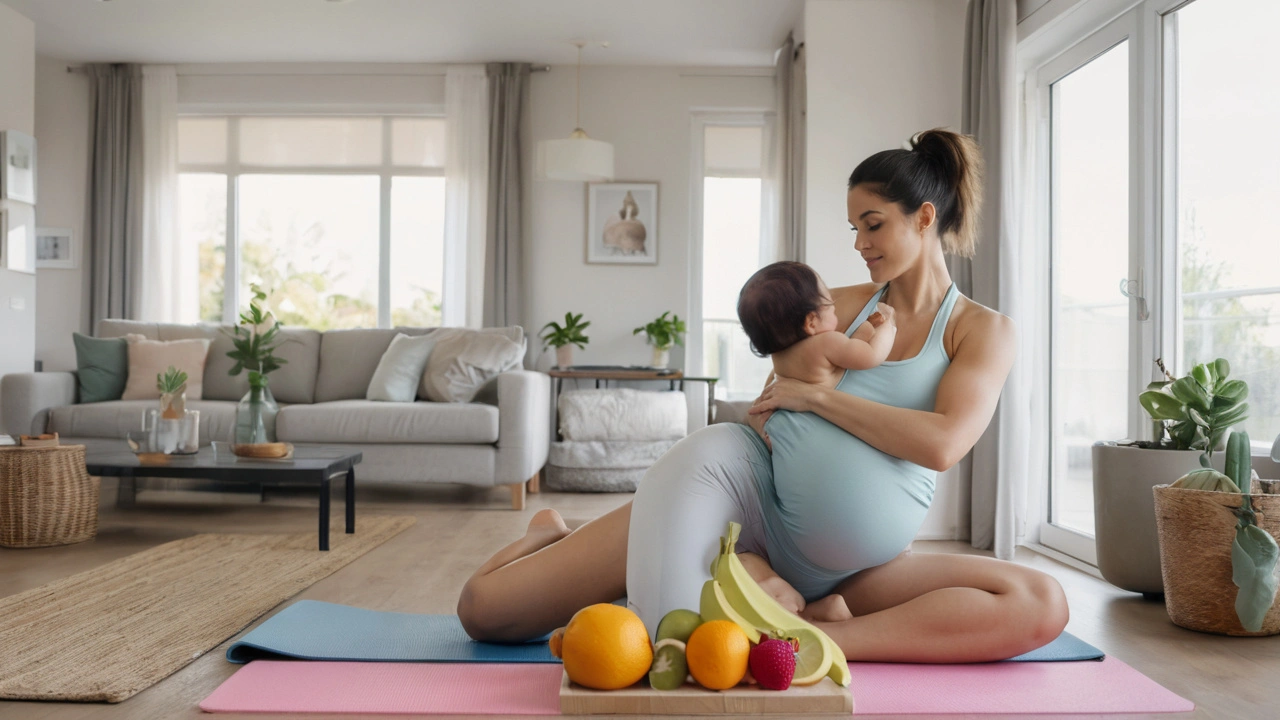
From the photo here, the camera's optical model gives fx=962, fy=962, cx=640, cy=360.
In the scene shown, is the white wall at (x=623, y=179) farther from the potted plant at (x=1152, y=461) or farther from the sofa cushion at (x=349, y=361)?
the potted plant at (x=1152, y=461)

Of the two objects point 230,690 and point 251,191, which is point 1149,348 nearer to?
point 230,690

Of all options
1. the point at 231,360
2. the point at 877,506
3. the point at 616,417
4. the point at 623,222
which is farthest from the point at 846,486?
the point at 623,222

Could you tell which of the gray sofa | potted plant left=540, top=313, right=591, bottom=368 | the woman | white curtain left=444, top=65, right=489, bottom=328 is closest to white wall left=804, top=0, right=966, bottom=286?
the gray sofa

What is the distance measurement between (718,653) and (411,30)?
521cm

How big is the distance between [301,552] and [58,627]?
110cm

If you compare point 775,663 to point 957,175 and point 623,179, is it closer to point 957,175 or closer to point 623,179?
point 957,175

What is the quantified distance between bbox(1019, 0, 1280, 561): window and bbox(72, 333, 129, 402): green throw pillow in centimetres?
452

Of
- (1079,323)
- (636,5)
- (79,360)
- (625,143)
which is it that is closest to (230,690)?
(1079,323)

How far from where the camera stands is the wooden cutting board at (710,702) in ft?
5.14

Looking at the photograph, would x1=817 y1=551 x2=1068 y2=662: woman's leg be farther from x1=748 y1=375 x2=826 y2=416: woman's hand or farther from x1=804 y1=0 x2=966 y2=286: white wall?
x1=804 y1=0 x2=966 y2=286: white wall

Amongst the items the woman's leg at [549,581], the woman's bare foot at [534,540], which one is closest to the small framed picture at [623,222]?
the woman's bare foot at [534,540]

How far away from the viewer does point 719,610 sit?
157 centimetres

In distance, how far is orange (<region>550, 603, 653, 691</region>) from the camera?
5.14 feet

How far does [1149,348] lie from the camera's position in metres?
3.10
